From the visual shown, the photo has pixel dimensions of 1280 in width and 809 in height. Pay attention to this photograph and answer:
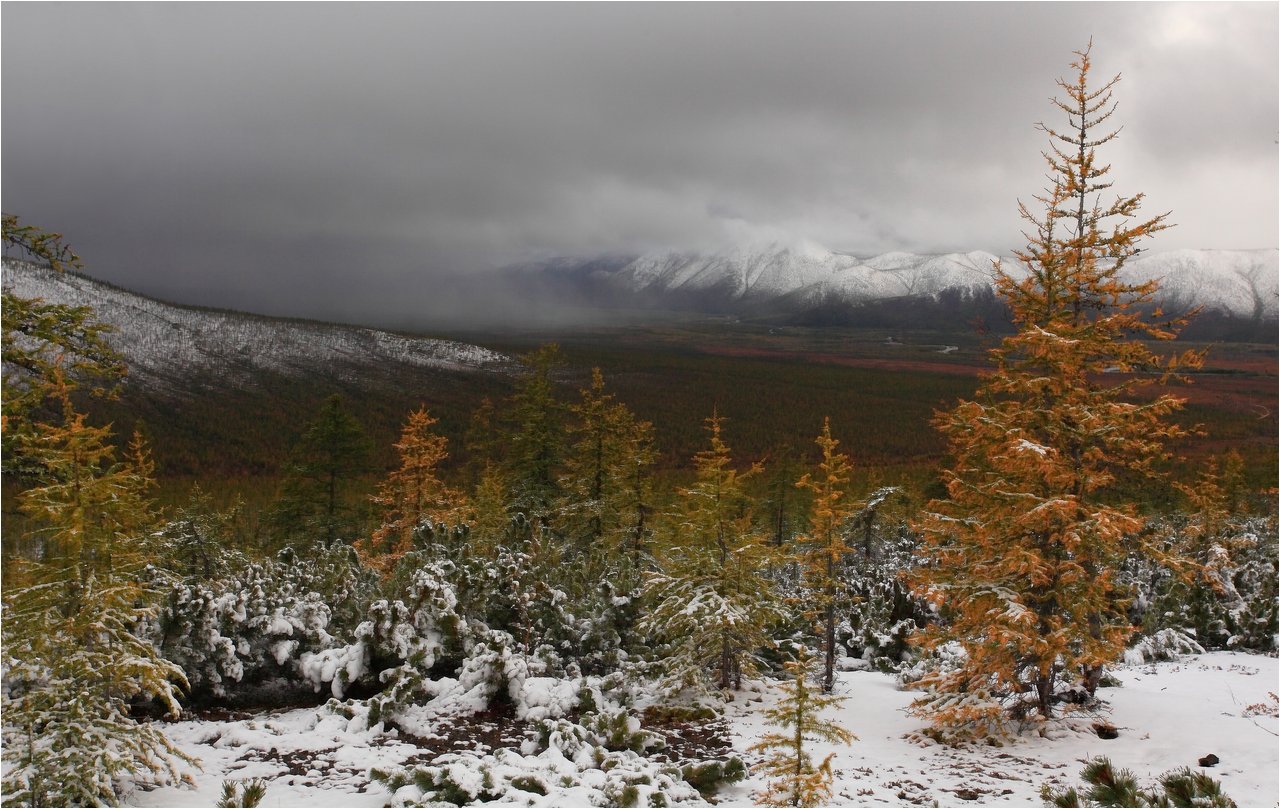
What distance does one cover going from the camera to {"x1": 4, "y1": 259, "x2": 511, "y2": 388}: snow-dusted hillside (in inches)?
6102

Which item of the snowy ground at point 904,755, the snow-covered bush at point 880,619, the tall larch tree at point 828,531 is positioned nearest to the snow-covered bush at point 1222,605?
the snowy ground at point 904,755

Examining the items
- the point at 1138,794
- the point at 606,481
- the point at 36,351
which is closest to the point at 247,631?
the point at 36,351

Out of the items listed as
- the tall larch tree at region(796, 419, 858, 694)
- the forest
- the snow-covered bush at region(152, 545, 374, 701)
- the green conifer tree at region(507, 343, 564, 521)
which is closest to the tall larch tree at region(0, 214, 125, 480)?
the forest

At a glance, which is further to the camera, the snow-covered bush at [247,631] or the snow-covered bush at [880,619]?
the snow-covered bush at [880,619]

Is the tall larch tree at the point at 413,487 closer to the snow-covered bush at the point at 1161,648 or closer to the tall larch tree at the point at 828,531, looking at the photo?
the tall larch tree at the point at 828,531

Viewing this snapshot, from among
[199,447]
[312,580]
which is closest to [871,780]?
[312,580]

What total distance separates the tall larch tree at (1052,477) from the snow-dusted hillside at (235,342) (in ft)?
507

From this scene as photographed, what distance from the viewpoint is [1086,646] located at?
373 inches

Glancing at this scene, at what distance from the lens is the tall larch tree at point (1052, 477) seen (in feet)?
31.7

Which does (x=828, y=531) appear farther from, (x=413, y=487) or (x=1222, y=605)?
(x=413, y=487)

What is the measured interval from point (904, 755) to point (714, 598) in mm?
3467

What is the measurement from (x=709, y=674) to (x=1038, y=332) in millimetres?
7601

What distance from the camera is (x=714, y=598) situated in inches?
452

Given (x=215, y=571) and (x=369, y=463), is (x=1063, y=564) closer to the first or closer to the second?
(x=215, y=571)
